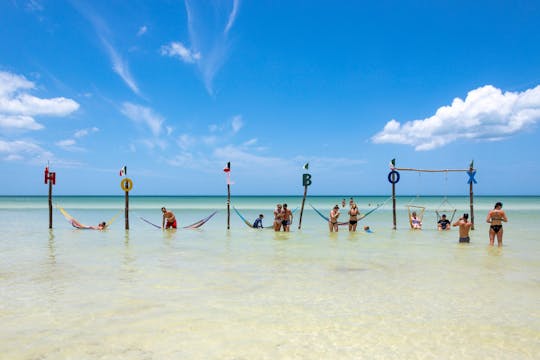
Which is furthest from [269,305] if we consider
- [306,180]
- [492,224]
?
[306,180]

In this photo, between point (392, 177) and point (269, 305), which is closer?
point (269, 305)

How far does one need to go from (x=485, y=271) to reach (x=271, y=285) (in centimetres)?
517

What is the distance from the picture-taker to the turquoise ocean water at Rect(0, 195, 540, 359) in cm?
473

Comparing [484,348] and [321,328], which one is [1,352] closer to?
[321,328]

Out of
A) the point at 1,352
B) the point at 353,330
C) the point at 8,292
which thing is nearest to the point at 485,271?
the point at 353,330

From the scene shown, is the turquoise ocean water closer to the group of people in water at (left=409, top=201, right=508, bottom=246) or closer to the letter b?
the group of people in water at (left=409, top=201, right=508, bottom=246)

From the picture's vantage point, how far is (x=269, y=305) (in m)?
6.44

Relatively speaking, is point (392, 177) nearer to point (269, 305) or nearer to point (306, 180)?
point (306, 180)

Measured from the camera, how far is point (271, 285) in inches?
309

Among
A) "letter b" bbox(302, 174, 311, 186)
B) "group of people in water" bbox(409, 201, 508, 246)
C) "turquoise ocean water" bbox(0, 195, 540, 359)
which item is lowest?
"turquoise ocean water" bbox(0, 195, 540, 359)

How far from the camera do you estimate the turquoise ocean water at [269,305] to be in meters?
4.73

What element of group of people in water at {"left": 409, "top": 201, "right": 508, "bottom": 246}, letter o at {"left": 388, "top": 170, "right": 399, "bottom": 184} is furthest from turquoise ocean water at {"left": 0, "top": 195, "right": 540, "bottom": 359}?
letter o at {"left": 388, "top": 170, "right": 399, "bottom": 184}

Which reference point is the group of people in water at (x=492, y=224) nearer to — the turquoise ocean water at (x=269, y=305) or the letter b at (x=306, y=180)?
the turquoise ocean water at (x=269, y=305)

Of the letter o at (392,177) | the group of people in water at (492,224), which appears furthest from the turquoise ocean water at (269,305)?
the letter o at (392,177)
